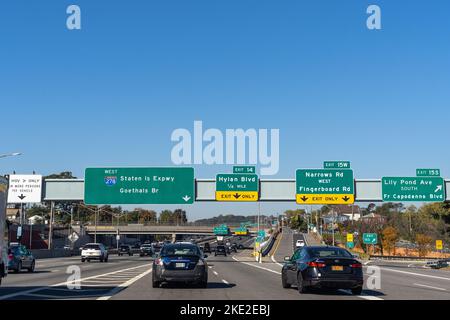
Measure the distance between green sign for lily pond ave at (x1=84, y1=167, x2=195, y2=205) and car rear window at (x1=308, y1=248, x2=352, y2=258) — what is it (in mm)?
29340

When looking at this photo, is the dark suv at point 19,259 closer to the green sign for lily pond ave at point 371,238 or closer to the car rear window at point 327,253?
the car rear window at point 327,253

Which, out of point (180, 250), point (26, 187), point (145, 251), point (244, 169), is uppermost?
point (244, 169)

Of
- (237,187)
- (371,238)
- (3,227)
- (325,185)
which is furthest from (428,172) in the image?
(3,227)

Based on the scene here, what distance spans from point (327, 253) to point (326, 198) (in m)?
29.5

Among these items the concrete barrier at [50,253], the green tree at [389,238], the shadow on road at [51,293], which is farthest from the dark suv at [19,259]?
the green tree at [389,238]

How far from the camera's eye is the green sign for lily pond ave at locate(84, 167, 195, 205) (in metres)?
47.0

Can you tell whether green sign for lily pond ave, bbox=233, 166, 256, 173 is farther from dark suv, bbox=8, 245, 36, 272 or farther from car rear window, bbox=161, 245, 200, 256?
car rear window, bbox=161, 245, 200, 256

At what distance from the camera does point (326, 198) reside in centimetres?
4728

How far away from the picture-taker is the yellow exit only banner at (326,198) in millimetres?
47062

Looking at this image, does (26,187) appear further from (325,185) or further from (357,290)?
(357,290)
